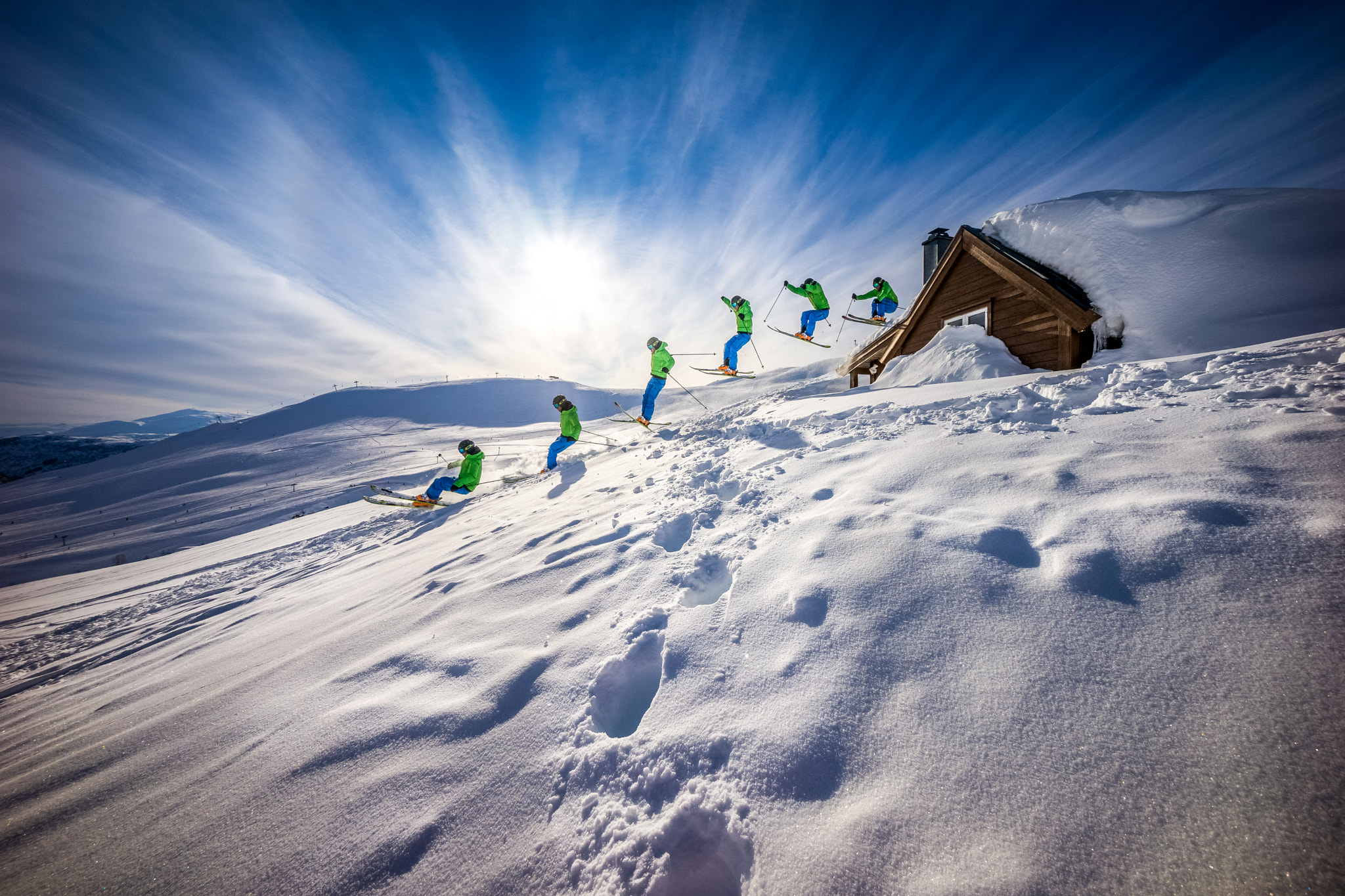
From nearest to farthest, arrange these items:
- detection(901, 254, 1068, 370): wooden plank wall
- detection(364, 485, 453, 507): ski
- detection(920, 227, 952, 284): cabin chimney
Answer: detection(901, 254, 1068, 370): wooden plank wall < detection(364, 485, 453, 507): ski < detection(920, 227, 952, 284): cabin chimney

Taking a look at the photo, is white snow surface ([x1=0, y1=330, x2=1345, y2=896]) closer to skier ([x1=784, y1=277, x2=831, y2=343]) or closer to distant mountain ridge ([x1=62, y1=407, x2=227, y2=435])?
skier ([x1=784, y1=277, x2=831, y2=343])

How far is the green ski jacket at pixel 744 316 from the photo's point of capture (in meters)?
11.0

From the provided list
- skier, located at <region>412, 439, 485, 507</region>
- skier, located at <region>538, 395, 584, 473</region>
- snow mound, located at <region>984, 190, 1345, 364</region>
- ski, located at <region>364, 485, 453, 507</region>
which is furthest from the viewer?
skier, located at <region>412, 439, 485, 507</region>

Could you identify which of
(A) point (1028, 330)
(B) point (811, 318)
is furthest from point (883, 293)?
(A) point (1028, 330)

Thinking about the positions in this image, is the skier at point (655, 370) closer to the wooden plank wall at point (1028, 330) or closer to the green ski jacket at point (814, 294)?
the green ski jacket at point (814, 294)

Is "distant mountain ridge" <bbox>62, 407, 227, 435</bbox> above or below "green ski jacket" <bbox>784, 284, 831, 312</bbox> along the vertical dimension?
above

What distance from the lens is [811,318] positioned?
1282 cm

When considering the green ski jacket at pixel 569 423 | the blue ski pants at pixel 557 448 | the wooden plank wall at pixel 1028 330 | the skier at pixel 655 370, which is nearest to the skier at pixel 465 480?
the blue ski pants at pixel 557 448

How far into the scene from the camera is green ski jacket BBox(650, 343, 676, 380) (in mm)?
10258

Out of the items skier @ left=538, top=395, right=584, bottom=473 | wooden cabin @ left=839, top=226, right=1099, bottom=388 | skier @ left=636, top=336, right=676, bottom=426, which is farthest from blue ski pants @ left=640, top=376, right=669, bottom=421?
wooden cabin @ left=839, top=226, right=1099, bottom=388

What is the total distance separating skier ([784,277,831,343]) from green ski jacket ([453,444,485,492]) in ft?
33.7

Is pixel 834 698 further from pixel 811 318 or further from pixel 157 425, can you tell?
pixel 157 425

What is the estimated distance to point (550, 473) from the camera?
8.86 meters

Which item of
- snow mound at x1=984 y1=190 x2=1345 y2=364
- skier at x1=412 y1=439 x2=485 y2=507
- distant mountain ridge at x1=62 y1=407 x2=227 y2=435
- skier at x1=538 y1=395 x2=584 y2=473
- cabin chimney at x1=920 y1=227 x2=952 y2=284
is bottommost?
skier at x1=412 y1=439 x2=485 y2=507
